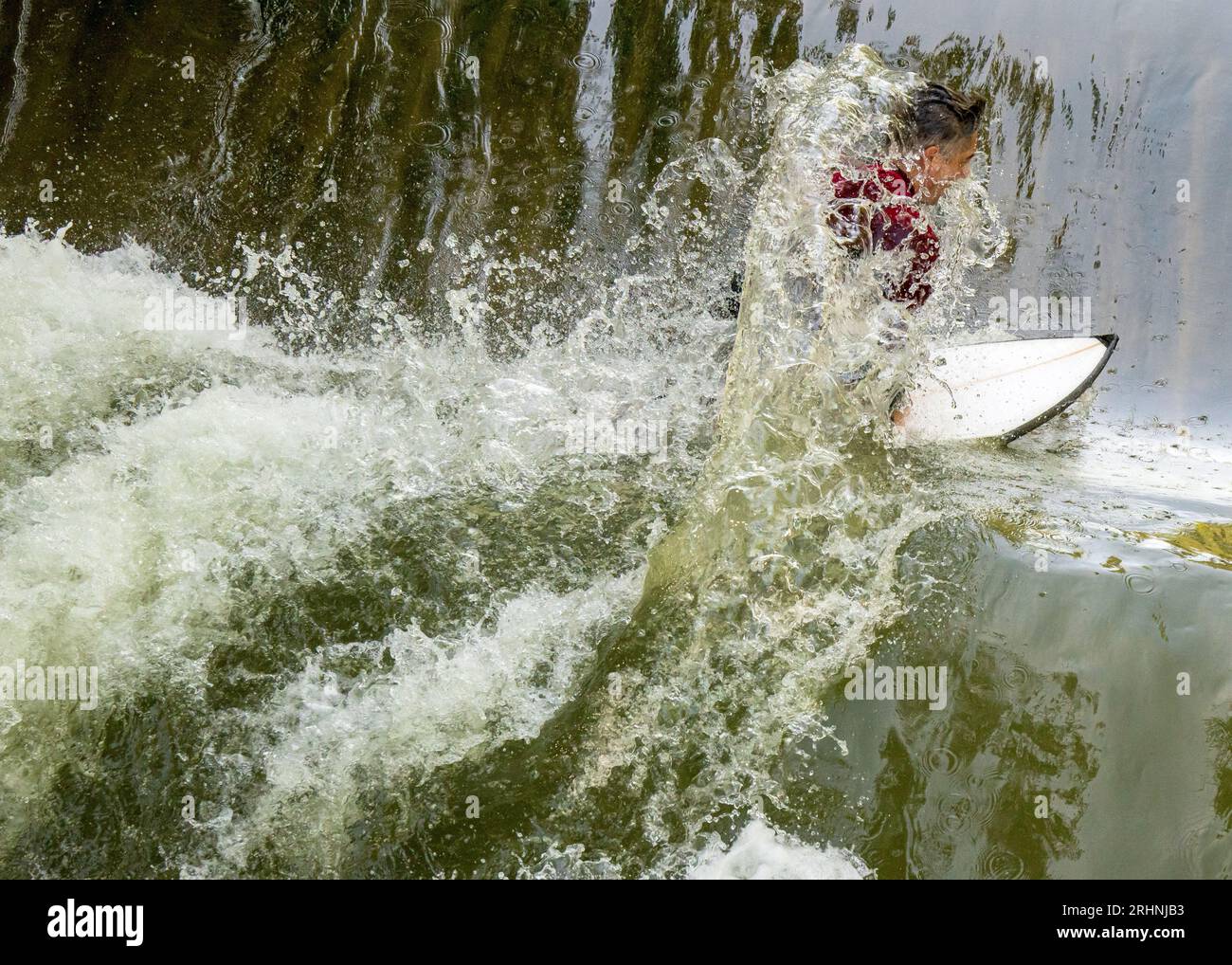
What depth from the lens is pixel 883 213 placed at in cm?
288

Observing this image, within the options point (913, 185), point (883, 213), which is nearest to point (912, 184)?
point (913, 185)

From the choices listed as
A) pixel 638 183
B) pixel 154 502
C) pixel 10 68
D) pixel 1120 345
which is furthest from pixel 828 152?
pixel 10 68

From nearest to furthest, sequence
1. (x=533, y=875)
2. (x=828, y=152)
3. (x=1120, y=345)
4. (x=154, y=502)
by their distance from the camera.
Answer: (x=533, y=875)
(x=154, y=502)
(x=828, y=152)
(x=1120, y=345)

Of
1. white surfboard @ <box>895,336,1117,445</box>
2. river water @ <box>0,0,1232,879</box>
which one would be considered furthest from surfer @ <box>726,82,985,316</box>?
white surfboard @ <box>895,336,1117,445</box>

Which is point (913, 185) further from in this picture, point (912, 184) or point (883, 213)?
point (883, 213)

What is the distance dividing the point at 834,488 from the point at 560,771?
105 cm

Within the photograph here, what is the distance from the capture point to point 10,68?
161 inches

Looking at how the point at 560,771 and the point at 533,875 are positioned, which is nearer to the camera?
the point at 533,875

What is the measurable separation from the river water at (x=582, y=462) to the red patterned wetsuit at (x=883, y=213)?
4.9 inches

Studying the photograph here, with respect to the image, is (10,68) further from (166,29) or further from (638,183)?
(638,183)

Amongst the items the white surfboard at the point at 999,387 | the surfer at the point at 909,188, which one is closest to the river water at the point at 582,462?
the surfer at the point at 909,188

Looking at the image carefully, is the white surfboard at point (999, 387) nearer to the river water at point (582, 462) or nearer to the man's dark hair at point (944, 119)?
the river water at point (582, 462)

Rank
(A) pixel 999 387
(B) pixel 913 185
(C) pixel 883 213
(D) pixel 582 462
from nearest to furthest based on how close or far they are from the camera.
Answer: (C) pixel 883 213 → (B) pixel 913 185 → (D) pixel 582 462 → (A) pixel 999 387

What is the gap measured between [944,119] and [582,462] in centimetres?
157
